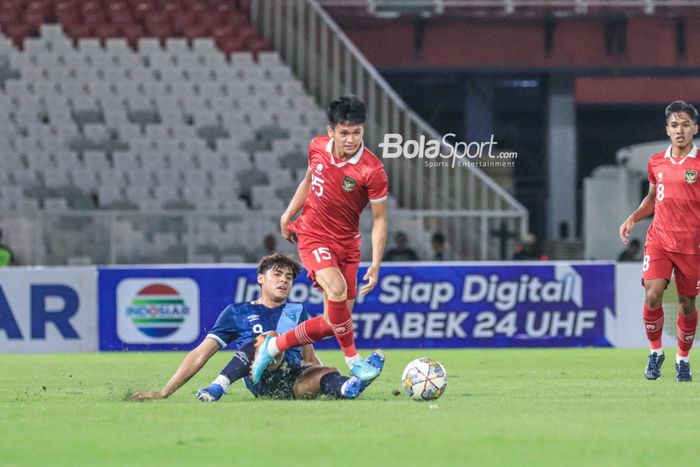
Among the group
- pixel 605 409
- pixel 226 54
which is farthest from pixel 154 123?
pixel 605 409

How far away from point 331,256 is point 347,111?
1.06 meters

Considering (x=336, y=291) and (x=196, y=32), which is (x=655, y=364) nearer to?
(x=336, y=291)

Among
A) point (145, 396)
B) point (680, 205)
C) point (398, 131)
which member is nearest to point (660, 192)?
point (680, 205)

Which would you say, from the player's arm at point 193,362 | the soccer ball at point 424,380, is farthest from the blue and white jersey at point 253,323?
the soccer ball at point 424,380

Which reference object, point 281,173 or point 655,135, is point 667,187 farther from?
point 655,135

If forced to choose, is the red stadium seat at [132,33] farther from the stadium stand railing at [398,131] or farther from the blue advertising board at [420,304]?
the blue advertising board at [420,304]

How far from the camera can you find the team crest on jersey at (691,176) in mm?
10664

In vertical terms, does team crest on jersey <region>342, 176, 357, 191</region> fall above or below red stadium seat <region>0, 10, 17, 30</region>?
below

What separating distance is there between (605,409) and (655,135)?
2877cm

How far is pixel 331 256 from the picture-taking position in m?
9.62

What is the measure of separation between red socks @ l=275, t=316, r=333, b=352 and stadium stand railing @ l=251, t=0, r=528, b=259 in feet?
36.8

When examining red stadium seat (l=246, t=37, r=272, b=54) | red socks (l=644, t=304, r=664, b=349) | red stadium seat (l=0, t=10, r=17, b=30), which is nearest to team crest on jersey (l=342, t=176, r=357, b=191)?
red socks (l=644, t=304, r=664, b=349)

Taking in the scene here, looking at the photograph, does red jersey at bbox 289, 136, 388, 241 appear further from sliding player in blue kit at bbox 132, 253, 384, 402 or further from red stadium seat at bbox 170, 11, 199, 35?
red stadium seat at bbox 170, 11, 199, 35

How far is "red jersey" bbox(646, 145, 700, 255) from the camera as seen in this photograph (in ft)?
35.1
